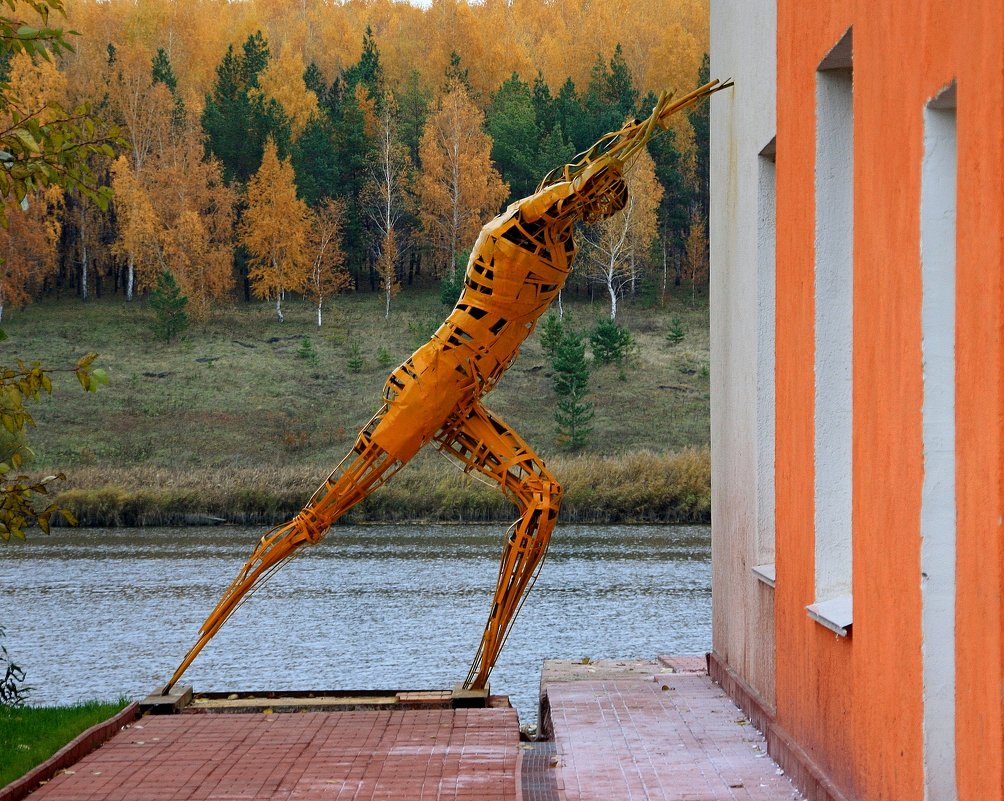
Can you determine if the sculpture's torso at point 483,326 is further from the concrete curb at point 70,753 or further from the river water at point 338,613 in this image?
the river water at point 338,613

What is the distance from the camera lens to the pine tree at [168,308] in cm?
4326

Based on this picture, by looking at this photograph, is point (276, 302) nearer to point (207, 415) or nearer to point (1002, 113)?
point (207, 415)

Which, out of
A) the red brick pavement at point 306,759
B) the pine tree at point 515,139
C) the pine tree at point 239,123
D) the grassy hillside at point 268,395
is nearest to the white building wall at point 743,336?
the red brick pavement at point 306,759

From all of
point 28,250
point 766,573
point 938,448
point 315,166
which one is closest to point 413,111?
point 315,166

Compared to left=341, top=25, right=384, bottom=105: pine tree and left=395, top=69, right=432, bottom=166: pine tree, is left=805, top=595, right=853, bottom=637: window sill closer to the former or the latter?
left=395, top=69, right=432, bottom=166: pine tree

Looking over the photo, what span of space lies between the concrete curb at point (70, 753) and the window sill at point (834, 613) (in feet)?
11.5

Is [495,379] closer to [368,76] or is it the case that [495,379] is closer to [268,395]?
[268,395]

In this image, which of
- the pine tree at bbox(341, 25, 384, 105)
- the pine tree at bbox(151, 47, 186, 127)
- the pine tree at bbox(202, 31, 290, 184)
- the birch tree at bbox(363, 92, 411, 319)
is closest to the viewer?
the birch tree at bbox(363, 92, 411, 319)

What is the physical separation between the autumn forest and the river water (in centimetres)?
2306

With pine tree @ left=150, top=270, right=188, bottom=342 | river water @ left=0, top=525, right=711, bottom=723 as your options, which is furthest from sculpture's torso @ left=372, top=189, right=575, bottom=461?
pine tree @ left=150, top=270, right=188, bottom=342

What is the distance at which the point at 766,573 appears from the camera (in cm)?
722

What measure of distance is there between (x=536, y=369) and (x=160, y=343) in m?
12.8

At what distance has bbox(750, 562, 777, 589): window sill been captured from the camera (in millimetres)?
7074

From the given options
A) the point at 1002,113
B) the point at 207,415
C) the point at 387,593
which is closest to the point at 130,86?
the point at 207,415
